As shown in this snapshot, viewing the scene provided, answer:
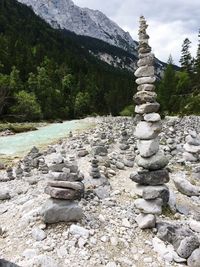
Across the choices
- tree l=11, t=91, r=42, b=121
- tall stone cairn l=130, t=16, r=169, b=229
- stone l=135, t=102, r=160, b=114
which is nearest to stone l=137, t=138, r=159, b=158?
tall stone cairn l=130, t=16, r=169, b=229

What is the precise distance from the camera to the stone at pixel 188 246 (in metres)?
8.16

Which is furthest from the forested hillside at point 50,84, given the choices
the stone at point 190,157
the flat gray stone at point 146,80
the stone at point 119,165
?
the flat gray stone at point 146,80

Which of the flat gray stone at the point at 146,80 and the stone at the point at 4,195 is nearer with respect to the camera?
the flat gray stone at the point at 146,80

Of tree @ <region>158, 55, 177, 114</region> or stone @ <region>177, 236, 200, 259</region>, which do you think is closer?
stone @ <region>177, 236, 200, 259</region>

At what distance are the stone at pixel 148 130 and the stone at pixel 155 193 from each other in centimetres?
148

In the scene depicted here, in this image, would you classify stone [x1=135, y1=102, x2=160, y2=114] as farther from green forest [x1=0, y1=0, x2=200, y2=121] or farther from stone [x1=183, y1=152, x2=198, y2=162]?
green forest [x1=0, y1=0, x2=200, y2=121]

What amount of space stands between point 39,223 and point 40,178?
16.8 ft

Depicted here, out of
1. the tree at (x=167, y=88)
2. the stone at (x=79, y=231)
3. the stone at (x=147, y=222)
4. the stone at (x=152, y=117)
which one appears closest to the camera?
the stone at (x=79, y=231)

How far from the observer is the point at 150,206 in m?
10.1

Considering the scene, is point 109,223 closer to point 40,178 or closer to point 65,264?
point 65,264

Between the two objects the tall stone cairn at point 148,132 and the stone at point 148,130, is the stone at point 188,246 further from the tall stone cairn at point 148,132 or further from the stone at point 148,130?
the stone at point 148,130

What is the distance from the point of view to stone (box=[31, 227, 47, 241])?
8708 mm

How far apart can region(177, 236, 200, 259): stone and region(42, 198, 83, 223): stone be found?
2.68 meters

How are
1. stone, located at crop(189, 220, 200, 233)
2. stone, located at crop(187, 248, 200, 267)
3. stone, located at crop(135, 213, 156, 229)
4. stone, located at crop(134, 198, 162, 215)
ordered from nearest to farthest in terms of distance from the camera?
stone, located at crop(187, 248, 200, 267), stone, located at crop(135, 213, 156, 229), stone, located at crop(189, 220, 200, 233), stone, located at crop(134, 198, 162, 215)
